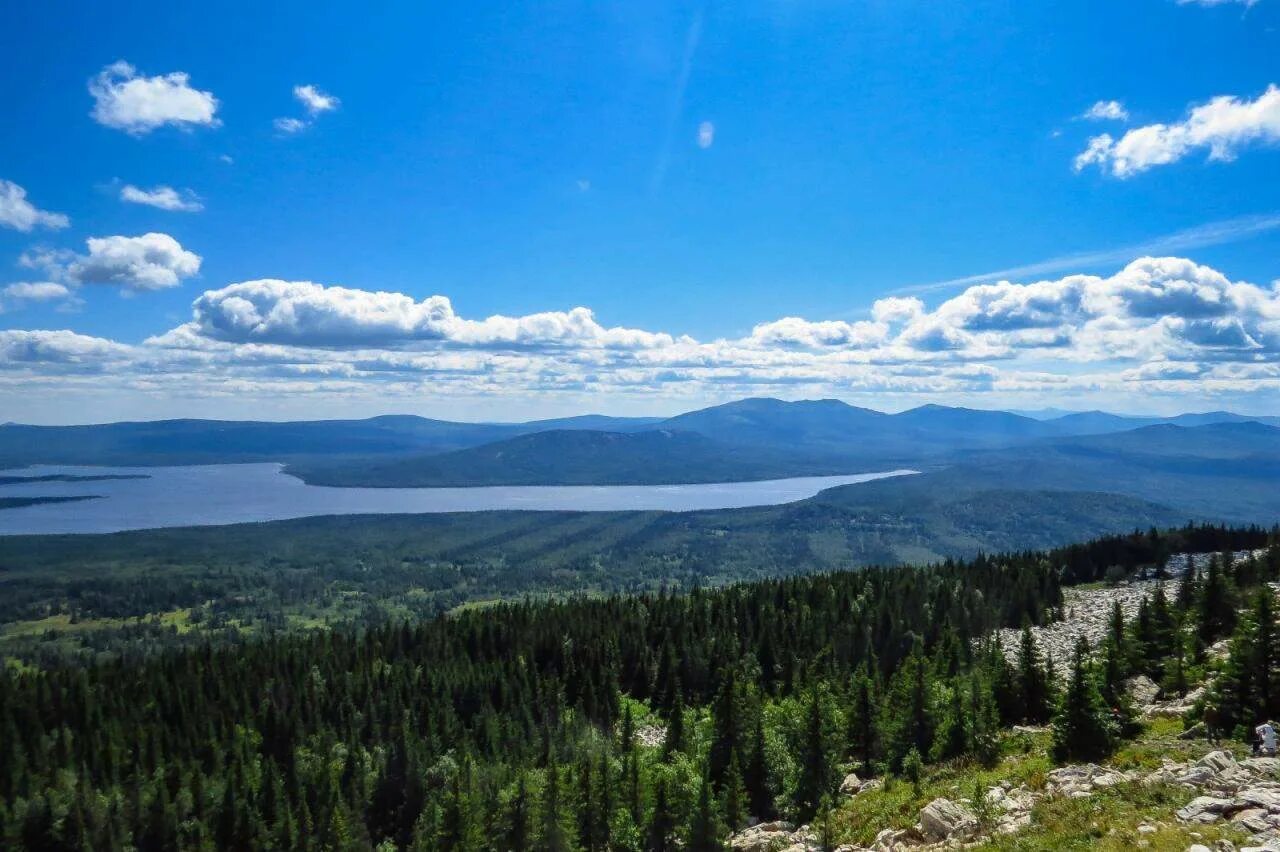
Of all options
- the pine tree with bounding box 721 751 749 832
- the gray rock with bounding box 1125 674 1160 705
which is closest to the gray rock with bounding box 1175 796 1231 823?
the pine tree with bounding box 721 751 749 832

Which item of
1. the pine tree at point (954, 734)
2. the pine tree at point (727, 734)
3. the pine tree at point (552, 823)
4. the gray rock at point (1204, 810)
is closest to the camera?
the gray rock at point (1204, 810)

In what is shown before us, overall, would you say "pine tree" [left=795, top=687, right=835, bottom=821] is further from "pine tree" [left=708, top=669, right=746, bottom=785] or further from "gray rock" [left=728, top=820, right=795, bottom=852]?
"pine tree" [left=708, top=669, right=746, bottom=785]

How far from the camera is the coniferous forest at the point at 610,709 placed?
184ft

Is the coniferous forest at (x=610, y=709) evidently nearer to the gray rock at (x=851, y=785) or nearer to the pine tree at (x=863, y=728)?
the pine tree at (x=863, y=728)

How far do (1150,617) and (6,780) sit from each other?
13285 centimetres

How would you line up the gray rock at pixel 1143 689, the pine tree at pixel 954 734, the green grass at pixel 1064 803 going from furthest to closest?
→ the gray rock at pixel 1143 689, the pine tree at pixel 954 734, the green grass at pixel 1064 803

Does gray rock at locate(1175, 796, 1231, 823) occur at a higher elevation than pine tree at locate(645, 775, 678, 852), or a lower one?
higher

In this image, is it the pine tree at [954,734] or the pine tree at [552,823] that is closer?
the pine tree at [954,734]

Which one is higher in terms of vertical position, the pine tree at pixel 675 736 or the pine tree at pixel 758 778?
the pine tree at pixel 758 778

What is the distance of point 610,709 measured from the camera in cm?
10669

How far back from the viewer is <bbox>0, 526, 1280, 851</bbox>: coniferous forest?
184 ft

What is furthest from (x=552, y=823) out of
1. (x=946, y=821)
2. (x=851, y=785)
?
(x=946, y=821)

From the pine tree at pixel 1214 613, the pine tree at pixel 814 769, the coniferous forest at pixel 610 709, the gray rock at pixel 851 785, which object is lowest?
the coniferous forest at pixel 610 709

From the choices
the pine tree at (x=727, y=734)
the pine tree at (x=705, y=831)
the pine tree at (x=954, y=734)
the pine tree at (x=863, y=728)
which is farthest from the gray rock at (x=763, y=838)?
the pine tree at (x=727, y=734)
